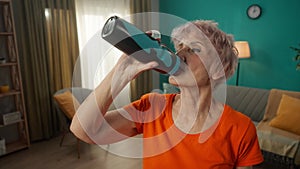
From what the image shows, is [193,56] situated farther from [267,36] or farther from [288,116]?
[267,36]

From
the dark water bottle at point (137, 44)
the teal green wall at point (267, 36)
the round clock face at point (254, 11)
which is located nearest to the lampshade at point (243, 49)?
the teal green wall at point (267, 36)

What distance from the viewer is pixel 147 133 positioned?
80cm

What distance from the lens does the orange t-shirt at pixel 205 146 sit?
73cm

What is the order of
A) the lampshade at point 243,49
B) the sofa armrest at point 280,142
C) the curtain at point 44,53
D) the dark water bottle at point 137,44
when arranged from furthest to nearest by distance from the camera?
the lampshade at point 243,49
the curtain at point 44,53
the sofa armrest at point 280,142
the dark water bottle at point 137,44

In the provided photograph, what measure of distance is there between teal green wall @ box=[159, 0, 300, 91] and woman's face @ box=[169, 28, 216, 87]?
2940 millimetres

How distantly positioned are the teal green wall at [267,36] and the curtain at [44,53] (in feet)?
7.67

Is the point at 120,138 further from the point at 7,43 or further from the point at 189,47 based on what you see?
the point at 7,43

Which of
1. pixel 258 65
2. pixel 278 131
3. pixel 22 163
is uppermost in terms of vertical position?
pixel 258 65

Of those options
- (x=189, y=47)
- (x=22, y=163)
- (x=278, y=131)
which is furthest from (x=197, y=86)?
(x=22, y=163)

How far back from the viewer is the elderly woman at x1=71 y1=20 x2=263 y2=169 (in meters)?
0.61

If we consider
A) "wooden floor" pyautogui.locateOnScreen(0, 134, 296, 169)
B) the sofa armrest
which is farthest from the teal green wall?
"wooden floor" pyautogui.locateOnScreen(0, 134, 296, 169)

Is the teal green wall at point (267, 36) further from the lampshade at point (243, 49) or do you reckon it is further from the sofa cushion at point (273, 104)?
the sofa cushion at point (273, 104)

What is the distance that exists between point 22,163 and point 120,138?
2299 millimetres

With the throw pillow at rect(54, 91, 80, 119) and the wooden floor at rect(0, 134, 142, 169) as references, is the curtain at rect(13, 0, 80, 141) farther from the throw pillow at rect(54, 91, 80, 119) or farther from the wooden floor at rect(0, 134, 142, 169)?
the throw pillow at rect(54, 91, 80, 119)
